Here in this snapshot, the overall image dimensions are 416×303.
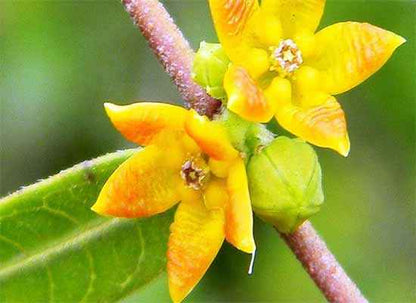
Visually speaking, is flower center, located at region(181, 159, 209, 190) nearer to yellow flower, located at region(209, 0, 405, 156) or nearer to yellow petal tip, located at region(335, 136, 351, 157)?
yellow flower, located at region(209, 0, 405, 156)

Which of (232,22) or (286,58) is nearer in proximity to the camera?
(232,22)

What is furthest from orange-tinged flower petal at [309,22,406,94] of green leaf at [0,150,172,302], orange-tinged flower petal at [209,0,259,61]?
green leaf at [0,150,172,302]

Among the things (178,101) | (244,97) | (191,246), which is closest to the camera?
(244,97)

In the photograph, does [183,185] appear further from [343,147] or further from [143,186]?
[343,147]

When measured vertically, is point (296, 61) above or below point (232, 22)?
below

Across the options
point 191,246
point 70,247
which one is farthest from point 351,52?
point 70,247

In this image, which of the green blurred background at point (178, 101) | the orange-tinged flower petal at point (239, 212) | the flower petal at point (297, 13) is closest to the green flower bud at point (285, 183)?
the orange-tinged flower petal at point (239, 212)

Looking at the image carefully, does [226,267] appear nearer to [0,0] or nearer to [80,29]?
[80,29]
